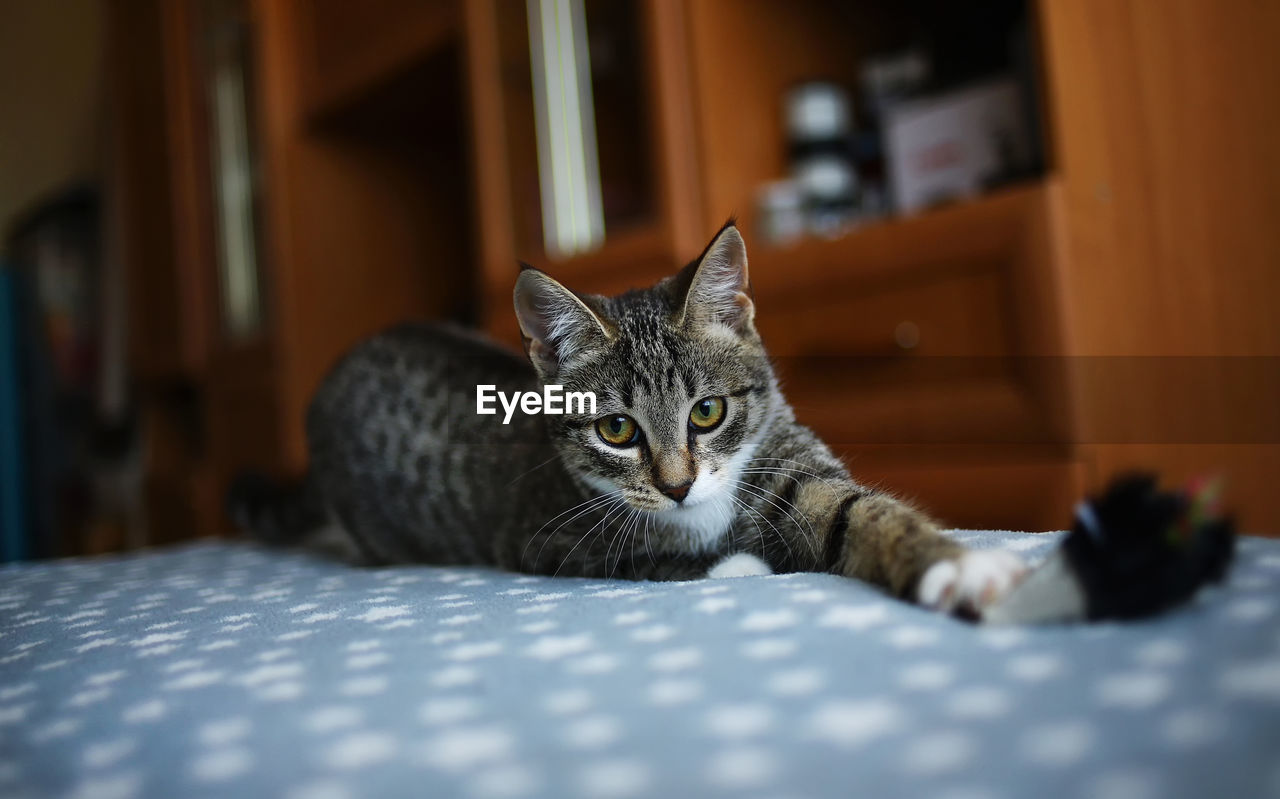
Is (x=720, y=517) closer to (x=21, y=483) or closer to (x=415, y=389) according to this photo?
(x=415, y=389)

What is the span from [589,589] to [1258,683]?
0.52 m

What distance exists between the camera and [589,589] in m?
0.77

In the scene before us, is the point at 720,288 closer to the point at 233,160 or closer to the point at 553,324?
the point at 553,324

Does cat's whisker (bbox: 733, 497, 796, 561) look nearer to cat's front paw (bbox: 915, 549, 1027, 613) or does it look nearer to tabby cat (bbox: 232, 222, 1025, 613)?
tabby cat (bbox: 232, 222, 1025, 613)

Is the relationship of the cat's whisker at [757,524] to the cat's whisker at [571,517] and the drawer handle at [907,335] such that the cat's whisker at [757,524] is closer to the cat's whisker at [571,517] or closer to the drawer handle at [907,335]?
the cat's whisker at [571,517]

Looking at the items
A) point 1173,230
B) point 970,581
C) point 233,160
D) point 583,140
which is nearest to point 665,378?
point 970,581

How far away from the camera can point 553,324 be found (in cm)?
92

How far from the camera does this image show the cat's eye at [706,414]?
2.82 ft

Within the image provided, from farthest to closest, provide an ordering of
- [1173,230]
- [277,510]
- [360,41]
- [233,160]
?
[233,160], [360,41], [277,510], [1173,230]

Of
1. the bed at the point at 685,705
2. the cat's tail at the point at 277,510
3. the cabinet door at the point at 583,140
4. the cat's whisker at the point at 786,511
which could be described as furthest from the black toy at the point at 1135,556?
the cabinet door at the point at 583,140

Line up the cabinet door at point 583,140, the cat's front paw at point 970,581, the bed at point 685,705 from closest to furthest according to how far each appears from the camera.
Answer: the bed at point 685,705, the cat's front paw at point 970,581, the cabinet door at point 583,140

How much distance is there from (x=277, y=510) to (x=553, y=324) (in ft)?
2.89

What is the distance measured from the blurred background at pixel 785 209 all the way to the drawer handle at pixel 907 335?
0.5 inches

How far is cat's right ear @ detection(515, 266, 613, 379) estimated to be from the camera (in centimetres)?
89
